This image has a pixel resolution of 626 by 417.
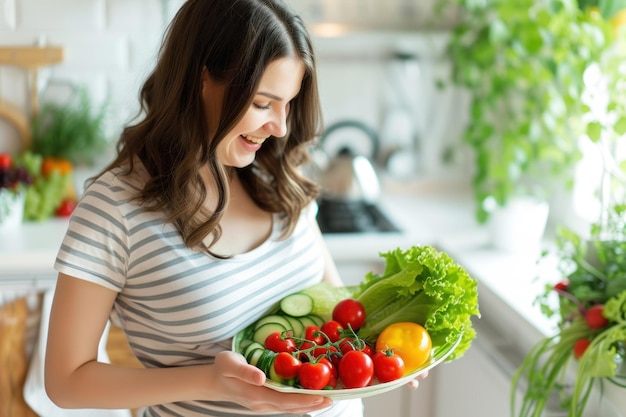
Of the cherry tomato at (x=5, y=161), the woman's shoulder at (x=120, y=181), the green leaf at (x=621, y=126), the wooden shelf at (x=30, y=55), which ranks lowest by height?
Answer: the cherry tomato at (x=5, y=161)

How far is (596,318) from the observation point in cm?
148

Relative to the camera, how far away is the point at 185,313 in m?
1.24

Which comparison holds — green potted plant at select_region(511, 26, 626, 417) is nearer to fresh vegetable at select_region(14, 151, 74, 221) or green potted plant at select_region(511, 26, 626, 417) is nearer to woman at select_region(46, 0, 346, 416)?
woman at select_region(46, 0, 346, 416)

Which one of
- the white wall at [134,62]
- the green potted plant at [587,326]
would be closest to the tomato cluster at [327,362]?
the green potted plant at [587,326]

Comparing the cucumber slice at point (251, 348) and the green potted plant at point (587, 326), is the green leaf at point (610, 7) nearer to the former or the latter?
the green potted plant at point (587, 326)

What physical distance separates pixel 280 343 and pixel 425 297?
0.27m

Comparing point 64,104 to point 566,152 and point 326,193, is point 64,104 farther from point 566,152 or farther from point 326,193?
point 566,152

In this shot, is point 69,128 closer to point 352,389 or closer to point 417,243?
point 417,243

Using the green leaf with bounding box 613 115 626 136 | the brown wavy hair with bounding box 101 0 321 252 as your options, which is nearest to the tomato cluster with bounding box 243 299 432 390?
the brown wavy hair with bounding box 101 0 321 252

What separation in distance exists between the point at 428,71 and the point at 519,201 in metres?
0.69

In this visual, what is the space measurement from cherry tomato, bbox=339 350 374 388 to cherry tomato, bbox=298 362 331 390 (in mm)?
30

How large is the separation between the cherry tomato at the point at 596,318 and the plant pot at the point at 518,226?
0.71 meters

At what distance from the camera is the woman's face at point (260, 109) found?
120 cm

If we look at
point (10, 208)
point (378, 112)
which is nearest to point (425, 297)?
point (10, 208)
